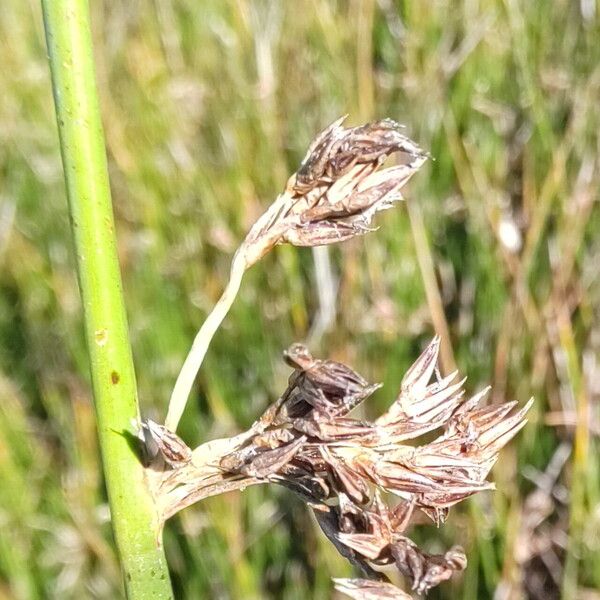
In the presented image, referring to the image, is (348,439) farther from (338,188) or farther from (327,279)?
(327,279)

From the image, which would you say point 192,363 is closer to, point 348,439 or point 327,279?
point 348,439

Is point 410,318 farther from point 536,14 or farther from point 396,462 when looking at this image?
point 396,462

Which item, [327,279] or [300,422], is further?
[327,279]

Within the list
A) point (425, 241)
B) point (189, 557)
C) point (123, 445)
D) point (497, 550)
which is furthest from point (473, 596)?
point (123, 445)

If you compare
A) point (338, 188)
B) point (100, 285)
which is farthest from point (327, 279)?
point (100, 285)

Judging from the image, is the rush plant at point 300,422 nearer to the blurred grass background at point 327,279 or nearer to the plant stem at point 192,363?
the plant stem at point 192,363

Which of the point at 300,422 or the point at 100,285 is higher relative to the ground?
the point at 100,285
